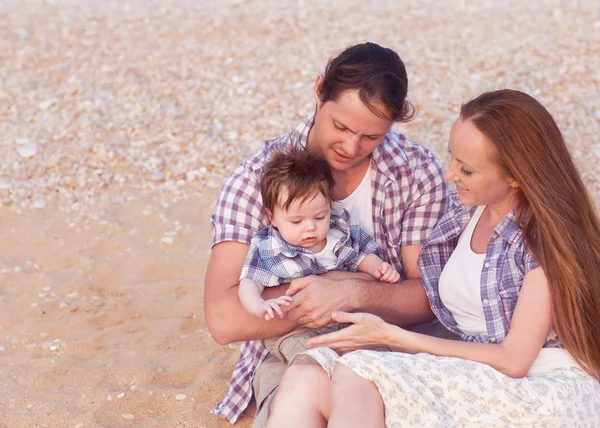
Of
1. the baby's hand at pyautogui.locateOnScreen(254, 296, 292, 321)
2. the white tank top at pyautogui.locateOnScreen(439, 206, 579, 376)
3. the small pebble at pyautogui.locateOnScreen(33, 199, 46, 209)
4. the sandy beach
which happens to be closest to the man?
the baby's hand at pyautogui.locateOnScreen(254, 296, 292, 321)

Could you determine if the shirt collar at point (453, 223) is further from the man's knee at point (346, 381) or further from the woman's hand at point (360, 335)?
the man's knee at point (346, 381)

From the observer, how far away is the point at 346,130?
151 inches

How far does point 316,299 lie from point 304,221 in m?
0.33

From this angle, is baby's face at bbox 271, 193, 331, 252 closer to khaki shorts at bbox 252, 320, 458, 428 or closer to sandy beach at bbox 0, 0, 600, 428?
khaki shorts at bbox 252, 320, 458, 428

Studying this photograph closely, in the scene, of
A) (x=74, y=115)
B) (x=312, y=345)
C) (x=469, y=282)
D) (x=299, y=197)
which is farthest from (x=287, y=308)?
(x=74, y=115)

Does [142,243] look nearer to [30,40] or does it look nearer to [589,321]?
[589,321]

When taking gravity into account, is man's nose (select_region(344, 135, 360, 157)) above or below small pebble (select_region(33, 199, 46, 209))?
above

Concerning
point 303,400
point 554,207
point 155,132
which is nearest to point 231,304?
point 303,400

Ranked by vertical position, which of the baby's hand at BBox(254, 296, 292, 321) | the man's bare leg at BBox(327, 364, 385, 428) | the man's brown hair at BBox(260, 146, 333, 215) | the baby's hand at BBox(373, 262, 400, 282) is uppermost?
the man's brown hair at BBox(260, 146, 333, 215)

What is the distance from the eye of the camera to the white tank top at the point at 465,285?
3.61 m

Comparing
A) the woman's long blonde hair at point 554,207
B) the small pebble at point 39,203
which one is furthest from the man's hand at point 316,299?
the small pebble at point 39,203

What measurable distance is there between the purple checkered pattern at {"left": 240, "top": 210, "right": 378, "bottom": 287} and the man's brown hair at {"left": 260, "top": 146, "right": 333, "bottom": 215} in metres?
0.14

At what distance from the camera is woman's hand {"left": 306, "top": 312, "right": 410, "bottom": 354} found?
3.38m

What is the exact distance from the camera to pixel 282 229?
3771 millimetres
